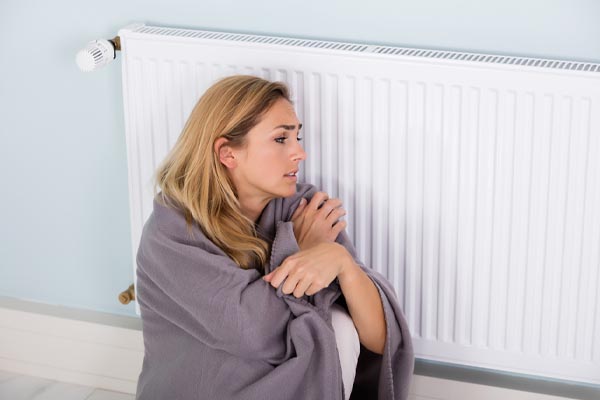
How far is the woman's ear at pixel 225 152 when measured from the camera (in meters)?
1.73

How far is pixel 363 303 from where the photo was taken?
1.74 metres

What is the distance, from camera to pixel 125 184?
2.16 metres

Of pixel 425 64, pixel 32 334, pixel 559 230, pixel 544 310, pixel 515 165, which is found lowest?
pixel 32 334

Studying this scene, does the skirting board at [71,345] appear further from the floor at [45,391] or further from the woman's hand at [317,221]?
the woman's hand at [317,221]

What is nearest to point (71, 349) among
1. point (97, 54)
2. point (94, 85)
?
point (94, 85)

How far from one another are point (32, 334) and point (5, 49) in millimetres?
664

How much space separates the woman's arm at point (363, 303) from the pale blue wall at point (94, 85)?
1.43 feet

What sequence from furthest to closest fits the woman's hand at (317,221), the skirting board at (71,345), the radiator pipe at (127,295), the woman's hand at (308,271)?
the skirting board at (71,345)
the radiator pipe at (127,295)
the woman's hand at (317,221)
the woman's hand at (308,271)

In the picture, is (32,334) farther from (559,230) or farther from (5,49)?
(559,230)

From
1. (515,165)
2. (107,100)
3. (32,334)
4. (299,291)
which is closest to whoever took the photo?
(299,291)

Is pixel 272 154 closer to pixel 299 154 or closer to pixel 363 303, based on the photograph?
pixel 299 154

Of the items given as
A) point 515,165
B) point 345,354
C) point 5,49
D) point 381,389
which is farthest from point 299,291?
point 5,49

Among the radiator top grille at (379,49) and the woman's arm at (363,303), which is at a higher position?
the radiator top grille at (379,49)

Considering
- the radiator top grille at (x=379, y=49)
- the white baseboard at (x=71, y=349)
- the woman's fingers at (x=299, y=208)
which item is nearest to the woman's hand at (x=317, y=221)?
the woman's fingers at (x=299, y=208)
